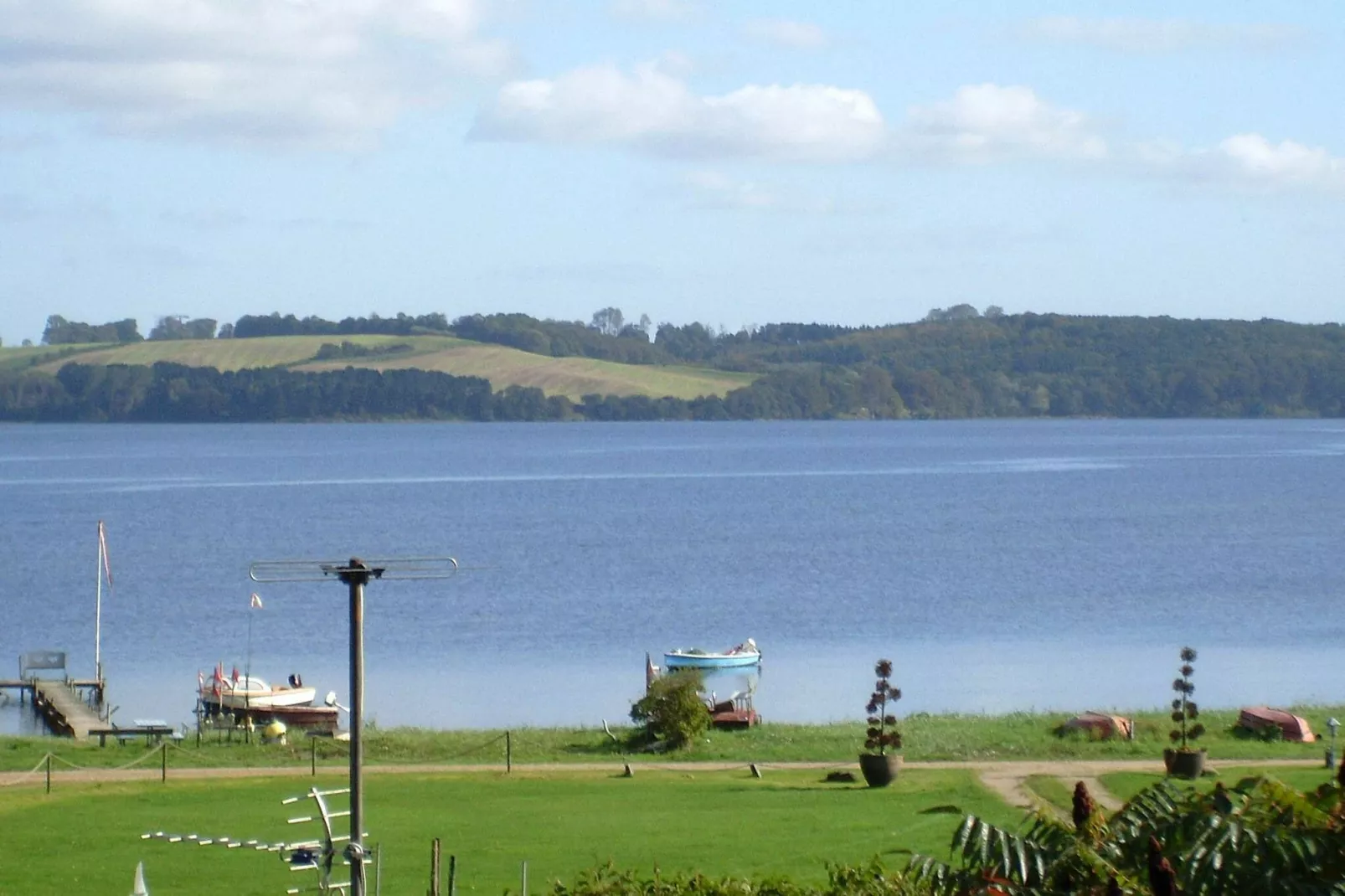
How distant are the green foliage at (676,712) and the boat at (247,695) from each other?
46.7 feet

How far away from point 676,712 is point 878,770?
6250mm

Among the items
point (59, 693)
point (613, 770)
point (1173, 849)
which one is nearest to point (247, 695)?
point (59, 693)

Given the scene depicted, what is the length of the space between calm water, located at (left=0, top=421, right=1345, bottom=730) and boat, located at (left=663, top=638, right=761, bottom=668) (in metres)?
0.75

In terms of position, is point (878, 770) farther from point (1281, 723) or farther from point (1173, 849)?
point (1173, 849)

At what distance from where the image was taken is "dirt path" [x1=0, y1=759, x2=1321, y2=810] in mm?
27250

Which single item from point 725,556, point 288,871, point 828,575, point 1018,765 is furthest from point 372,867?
point 725,556

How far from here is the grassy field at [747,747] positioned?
30188mm

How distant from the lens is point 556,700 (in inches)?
1834

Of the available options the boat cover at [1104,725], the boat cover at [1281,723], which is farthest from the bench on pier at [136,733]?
the boat cover at [1281,723]

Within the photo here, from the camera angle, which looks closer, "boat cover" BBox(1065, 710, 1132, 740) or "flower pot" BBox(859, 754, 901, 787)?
"flower pot" BBox(859, 754, 901, 787)

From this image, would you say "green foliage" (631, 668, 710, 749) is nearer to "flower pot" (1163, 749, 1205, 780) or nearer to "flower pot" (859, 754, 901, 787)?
"flower pot" (859, 754, 901, 787)

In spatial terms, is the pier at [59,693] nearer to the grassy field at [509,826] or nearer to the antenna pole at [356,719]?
the grassy field at [509,826]

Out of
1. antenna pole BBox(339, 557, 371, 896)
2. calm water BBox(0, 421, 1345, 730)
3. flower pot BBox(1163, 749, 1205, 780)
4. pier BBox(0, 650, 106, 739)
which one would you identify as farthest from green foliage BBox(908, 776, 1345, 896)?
calm water BBox(0, 421, 1345, 730)

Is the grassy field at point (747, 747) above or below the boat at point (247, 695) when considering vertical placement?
above
